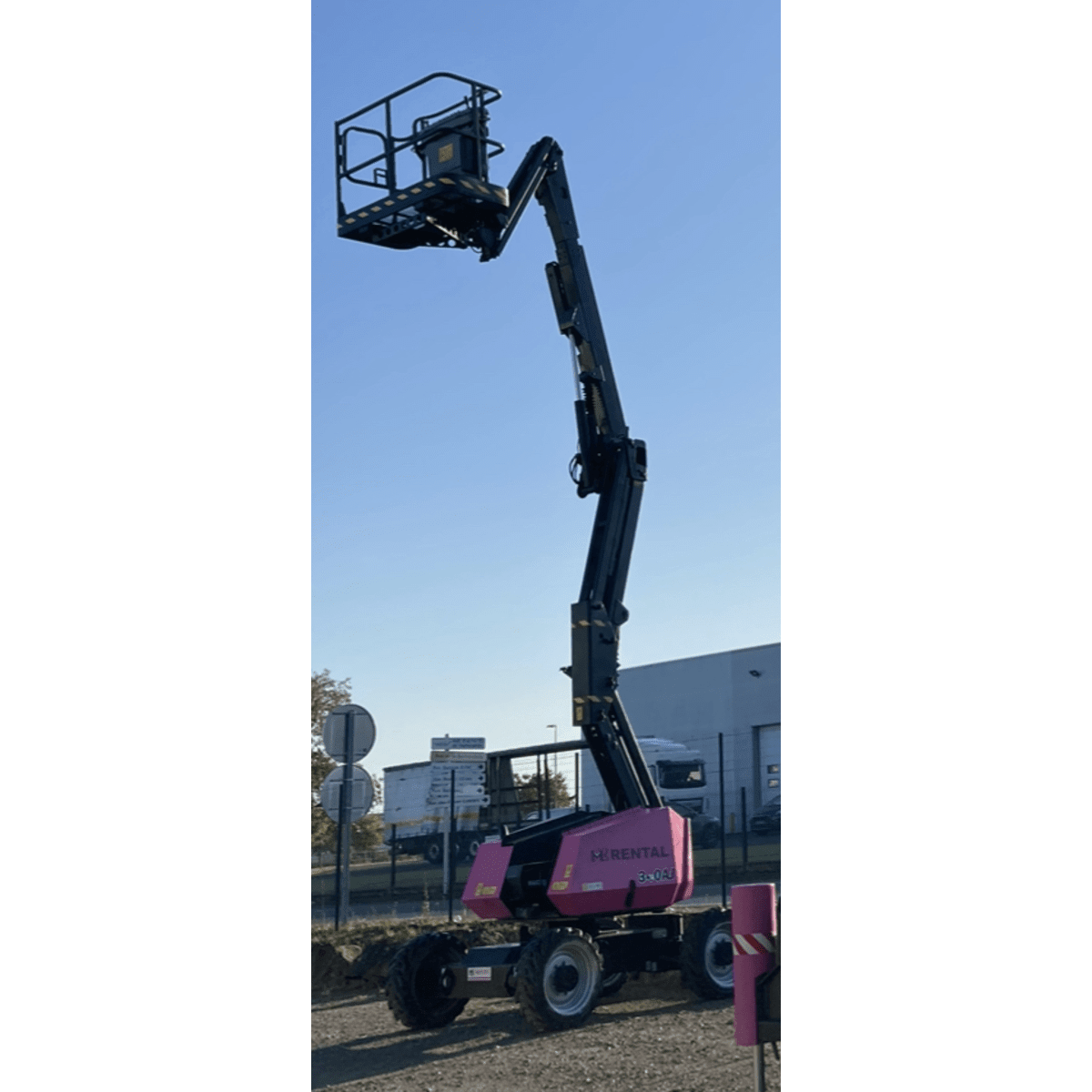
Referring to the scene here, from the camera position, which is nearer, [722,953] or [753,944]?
[753,944]

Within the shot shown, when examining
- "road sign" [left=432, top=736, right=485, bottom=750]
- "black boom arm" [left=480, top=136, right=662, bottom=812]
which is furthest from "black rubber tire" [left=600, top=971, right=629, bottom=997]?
"road sign" [left=432, top=736, right=485, bottom=750]

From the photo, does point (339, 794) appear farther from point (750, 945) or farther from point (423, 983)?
point (750, 945)

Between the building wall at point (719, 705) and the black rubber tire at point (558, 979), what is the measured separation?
96.8 ft

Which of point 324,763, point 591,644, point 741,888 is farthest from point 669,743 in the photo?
point 741,888

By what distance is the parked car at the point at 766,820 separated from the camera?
37.8 m

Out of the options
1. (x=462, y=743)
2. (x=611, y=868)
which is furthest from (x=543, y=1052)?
(x=462, y=743)

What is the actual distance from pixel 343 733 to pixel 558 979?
4066 millimetres

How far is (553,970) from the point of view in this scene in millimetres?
11992

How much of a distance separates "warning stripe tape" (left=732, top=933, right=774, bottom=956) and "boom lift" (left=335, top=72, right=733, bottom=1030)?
5260 mm

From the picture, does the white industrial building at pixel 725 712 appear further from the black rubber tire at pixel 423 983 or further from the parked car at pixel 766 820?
the black rubber tire at pixel 423 983

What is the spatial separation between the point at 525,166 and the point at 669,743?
27318 mm

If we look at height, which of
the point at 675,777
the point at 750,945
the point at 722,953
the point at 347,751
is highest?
the point at 347,751

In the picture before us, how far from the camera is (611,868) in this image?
13039 mm

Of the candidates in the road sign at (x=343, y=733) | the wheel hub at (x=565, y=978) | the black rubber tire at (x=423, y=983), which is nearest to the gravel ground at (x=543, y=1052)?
the black rubber tire at (x=423, y=983)
